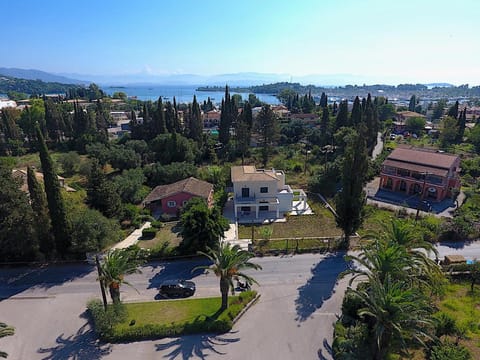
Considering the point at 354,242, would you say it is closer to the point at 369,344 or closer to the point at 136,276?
the point at 369,344

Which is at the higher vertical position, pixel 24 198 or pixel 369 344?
pixel 24 198

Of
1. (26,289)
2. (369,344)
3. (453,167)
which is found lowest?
(26,289)

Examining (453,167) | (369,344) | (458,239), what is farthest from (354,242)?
(453,167)

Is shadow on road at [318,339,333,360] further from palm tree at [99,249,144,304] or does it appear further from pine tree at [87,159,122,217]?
pine tree at [87,159,122,217]

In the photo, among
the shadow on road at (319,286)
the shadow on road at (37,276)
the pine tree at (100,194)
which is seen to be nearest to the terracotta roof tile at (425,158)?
the shadow on road at (319,286)

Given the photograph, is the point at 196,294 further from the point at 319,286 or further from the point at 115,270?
the point at 319,286

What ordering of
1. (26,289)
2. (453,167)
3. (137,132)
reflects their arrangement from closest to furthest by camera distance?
(26,289) < (453,167) < (137,132)

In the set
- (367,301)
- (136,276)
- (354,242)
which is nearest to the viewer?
(367,301)

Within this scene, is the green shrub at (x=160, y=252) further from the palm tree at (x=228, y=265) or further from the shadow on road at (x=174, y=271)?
the palm tree at (x=228, y=265)

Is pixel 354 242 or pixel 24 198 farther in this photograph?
pixel 354 242

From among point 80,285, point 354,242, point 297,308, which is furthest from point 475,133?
point 80,285
